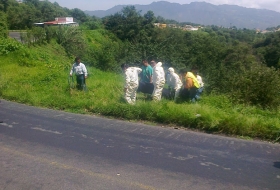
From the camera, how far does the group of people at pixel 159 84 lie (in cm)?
1123

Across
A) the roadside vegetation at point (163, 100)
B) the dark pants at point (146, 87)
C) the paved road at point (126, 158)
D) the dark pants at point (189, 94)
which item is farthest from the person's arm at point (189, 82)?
the paved road at point (126, 158)

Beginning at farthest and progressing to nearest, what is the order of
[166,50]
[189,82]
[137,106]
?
[166,50] < [189,82] < [137,106]

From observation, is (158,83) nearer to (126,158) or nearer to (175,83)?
(175,83)

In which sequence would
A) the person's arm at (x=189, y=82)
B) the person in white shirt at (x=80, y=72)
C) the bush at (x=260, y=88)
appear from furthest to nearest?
the person in white shirt at (x=80, y=72) → the person's arm at (x=189, y=82) → the bush at (x=260, y=88)

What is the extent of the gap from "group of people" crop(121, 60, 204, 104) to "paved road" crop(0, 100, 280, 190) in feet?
7.39

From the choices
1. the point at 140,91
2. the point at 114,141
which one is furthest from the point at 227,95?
the point at 114,141

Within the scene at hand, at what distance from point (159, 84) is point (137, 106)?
177cm

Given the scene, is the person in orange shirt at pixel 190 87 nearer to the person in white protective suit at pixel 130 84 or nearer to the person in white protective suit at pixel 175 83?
the person in white protective suit at pixel 175 83

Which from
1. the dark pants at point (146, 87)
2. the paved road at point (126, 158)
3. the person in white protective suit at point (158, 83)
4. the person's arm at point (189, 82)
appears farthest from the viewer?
the dark pants at point (146, 87)

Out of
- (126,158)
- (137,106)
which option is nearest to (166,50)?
(137,106)

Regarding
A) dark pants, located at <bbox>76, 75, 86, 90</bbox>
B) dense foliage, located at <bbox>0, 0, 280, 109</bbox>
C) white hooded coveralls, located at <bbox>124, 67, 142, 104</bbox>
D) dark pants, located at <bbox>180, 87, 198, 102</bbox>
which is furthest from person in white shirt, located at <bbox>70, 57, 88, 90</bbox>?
dense foliage, located at <bbox>0, 0, 280, 109</bbox>

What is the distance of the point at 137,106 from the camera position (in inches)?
400

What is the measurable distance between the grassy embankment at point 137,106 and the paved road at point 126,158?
21.7 inches

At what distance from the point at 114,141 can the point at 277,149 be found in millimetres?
3549
